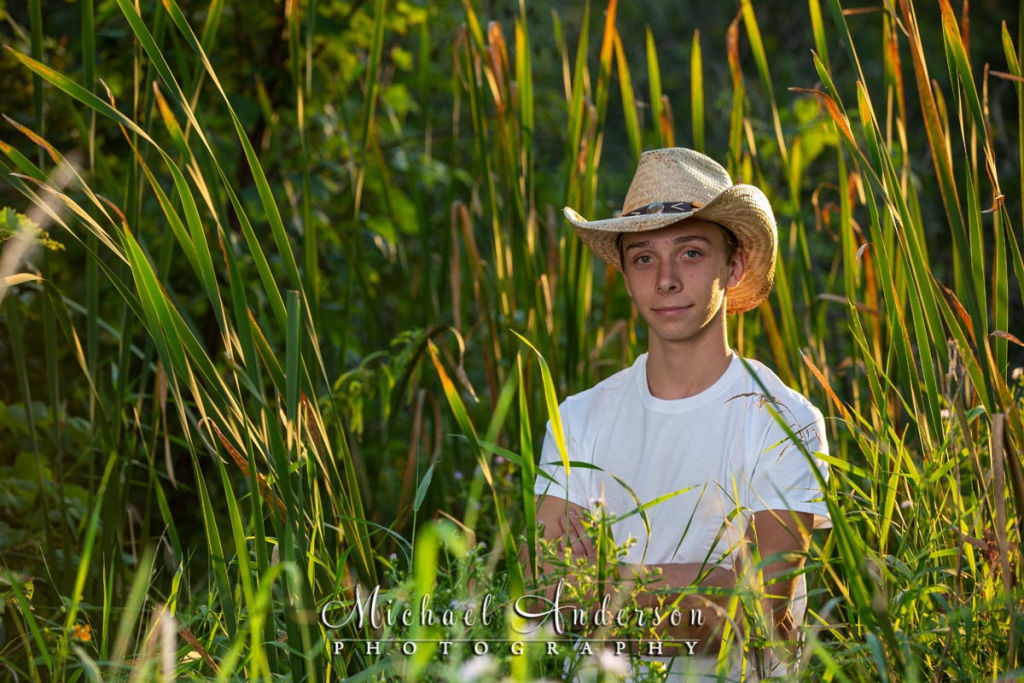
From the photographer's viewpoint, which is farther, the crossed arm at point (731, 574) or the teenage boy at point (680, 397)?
the teenage boy at point (680, 397)

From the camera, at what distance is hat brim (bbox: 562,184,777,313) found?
5.71ft

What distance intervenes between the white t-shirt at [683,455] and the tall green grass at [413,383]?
11 centimetres

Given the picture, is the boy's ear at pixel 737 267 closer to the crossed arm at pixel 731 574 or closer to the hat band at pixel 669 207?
the hat band at pixel 669 207

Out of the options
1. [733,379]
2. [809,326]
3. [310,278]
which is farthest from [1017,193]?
[310,278]

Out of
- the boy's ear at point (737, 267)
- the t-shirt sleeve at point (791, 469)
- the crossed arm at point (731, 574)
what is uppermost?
the boy's ear at point (737, 267)

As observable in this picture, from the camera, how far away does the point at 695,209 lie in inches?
69.4

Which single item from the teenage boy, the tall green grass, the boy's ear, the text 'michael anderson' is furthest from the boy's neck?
the text 'michael anderson'

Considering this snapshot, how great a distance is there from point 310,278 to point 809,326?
966mm

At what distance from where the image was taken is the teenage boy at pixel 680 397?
170 centimetres

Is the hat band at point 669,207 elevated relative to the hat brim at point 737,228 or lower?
elevated

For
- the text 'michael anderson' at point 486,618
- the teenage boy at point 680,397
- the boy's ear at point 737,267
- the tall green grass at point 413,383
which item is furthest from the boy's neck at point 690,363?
the text 'michael anderson' at point 486,618

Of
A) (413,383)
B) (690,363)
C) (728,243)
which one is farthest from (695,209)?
(413,383)

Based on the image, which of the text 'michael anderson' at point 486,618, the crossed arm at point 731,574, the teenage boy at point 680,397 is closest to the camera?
the text 'michael anderson' at point 486,618

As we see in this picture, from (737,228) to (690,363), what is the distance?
0.26 m
